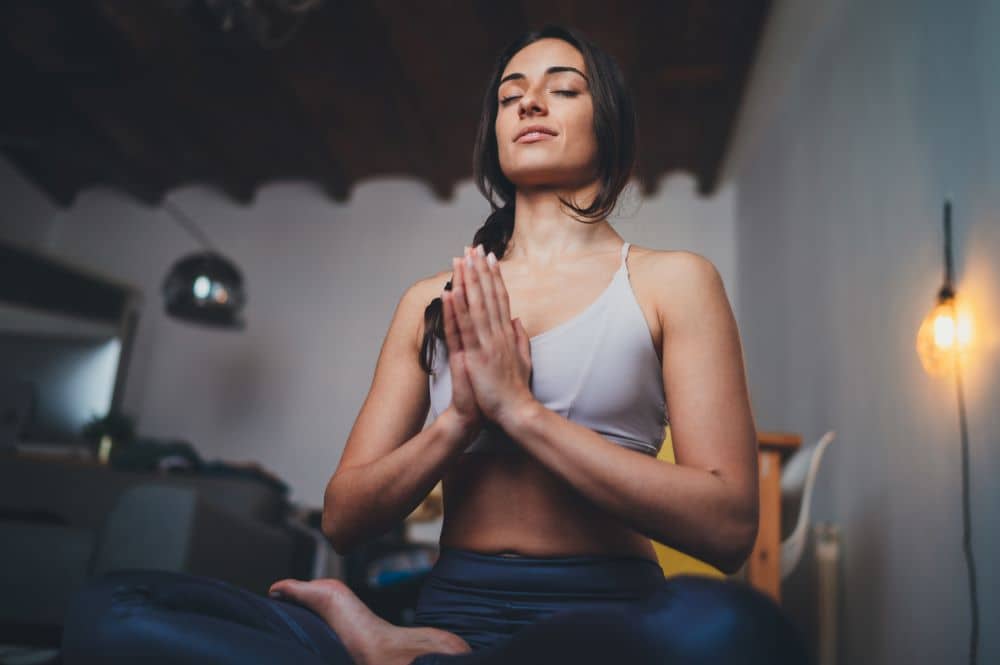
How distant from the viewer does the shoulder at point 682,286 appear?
1.07 meters

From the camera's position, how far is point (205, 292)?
455 centimetres

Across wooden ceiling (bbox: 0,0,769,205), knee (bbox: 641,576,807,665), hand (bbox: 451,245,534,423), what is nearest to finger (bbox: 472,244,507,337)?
hand (bbox: 451,245,534,423)

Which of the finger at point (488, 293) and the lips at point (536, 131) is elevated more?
the lips at point (536, 131)

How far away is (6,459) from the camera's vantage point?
9.84 feet

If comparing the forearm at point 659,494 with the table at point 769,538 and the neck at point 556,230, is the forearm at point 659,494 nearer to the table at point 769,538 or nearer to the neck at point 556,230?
the neck at point 556,230

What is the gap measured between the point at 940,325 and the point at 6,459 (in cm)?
301

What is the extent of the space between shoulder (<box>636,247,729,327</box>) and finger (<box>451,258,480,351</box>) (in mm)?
247

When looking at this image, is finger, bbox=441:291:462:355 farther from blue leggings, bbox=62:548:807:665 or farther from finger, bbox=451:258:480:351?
blue leggings, bbox=62:548:807:665

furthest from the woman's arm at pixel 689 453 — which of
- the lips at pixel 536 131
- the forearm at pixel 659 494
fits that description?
the lips at pixel 536 131

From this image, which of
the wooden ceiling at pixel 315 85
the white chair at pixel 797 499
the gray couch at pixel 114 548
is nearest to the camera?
the gray couch at pixel 114 548

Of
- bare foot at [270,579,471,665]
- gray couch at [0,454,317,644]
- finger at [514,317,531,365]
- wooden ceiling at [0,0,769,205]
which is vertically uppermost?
wooden ceiling at [0,0,769,205]

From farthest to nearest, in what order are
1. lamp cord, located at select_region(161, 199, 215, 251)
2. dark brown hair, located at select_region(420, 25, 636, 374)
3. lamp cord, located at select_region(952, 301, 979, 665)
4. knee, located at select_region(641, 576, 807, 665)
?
lamp cord, located at select_region(161, 199, 215, 251), lamp cord, located at select_region(952, 301, 979, 665), dark brown hair, located at select_region(420, 25, 636, 374), knee, located at select_region(641, 576, 807, 665)

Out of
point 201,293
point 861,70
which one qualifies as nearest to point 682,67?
point 861,70

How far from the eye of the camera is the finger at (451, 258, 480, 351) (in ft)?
3.33
